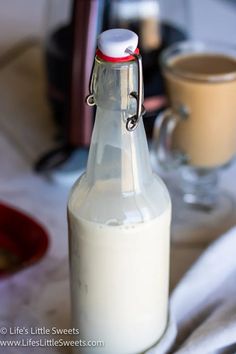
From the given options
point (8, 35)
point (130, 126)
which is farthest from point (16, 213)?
point (8, 35)

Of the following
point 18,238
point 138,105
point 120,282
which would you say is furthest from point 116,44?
point 18,238

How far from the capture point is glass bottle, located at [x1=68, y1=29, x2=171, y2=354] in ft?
1.54

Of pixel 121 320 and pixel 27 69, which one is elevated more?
pixel 121 320

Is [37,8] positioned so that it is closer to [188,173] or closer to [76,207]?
[188,173]

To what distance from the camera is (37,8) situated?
1.22 m

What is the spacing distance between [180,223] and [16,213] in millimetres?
160

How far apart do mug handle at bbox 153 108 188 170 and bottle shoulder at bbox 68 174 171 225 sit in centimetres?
26

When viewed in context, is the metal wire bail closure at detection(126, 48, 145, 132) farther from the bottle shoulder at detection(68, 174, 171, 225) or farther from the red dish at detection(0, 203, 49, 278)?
the red dish at detection(0, 203, 49, 278)

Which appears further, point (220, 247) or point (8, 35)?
point (8, 35)

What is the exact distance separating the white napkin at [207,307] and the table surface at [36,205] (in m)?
0.04

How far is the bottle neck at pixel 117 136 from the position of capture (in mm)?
467

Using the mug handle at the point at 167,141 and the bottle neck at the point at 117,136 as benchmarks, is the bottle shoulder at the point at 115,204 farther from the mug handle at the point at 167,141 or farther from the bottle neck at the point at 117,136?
the mug handle at the point at 167,141

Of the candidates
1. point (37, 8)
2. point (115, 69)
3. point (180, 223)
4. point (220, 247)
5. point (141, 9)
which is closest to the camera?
point (115, 69)

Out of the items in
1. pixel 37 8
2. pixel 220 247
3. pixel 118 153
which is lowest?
pixel 37 8
